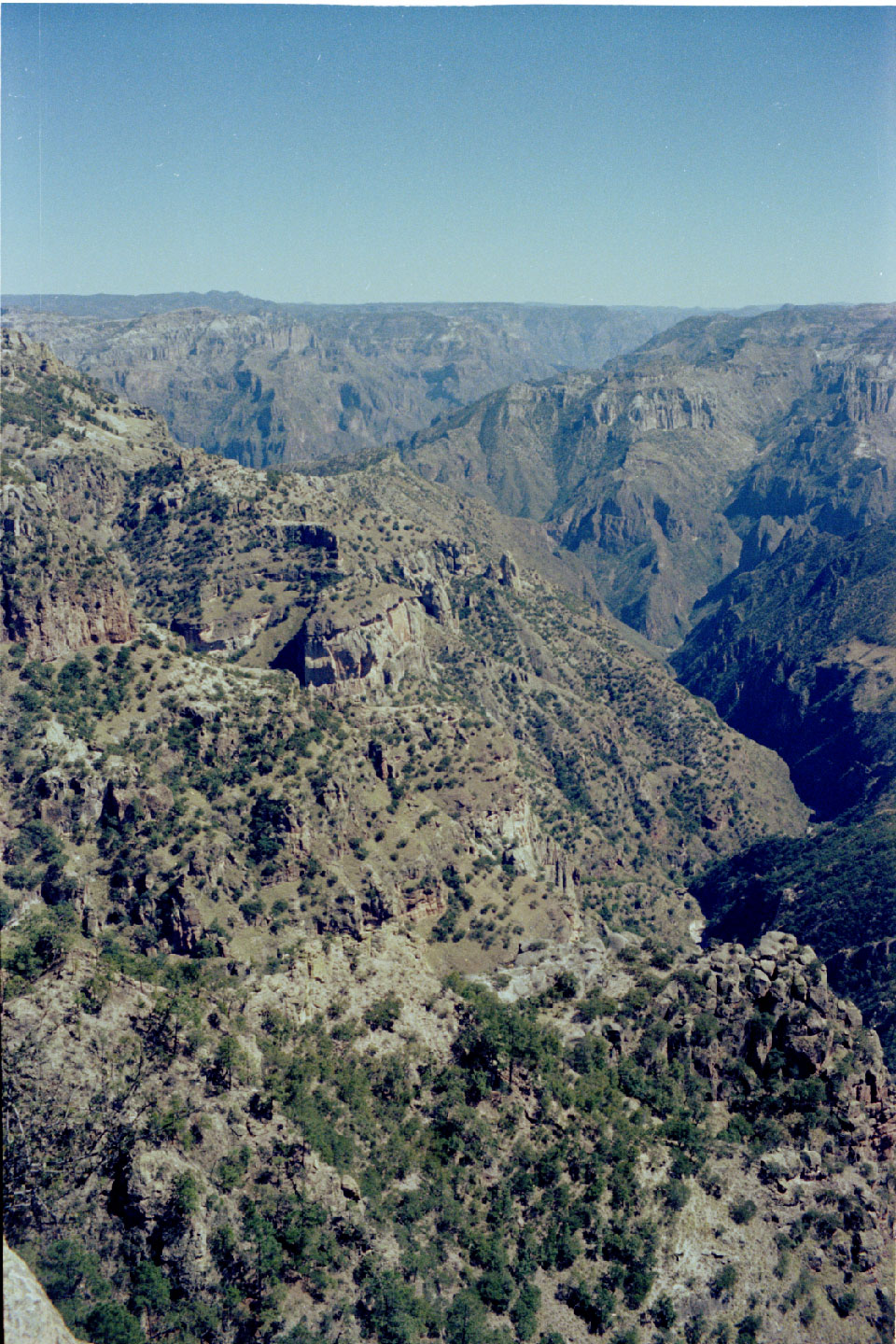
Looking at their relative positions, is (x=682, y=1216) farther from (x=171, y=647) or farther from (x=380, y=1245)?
(x=171, y=647)

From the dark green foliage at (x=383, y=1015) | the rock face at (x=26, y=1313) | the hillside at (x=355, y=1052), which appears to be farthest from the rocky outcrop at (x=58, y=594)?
the rock face at (x=26, y=1313)

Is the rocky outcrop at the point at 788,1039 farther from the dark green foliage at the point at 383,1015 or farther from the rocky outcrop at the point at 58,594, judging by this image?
the rocky outcrop at the point at 58,594

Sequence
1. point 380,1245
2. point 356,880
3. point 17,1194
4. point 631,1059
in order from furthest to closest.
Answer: point 356,880 → point 631,1059 → point 380,1245 → point 17,1194

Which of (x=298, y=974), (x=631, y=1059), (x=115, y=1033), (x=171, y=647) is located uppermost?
(x=171, y=647)

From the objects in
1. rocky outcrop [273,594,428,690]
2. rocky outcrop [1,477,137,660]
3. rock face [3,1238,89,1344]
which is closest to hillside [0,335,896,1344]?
rocky outcrop [1,477,137,660]

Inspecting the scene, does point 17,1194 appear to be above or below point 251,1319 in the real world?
above

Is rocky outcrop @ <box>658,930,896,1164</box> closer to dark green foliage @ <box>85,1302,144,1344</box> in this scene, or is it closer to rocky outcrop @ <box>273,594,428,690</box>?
dark green foliage @ <box>85,1302,144,1344</box>

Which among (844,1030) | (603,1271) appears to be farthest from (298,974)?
(844,1030)
